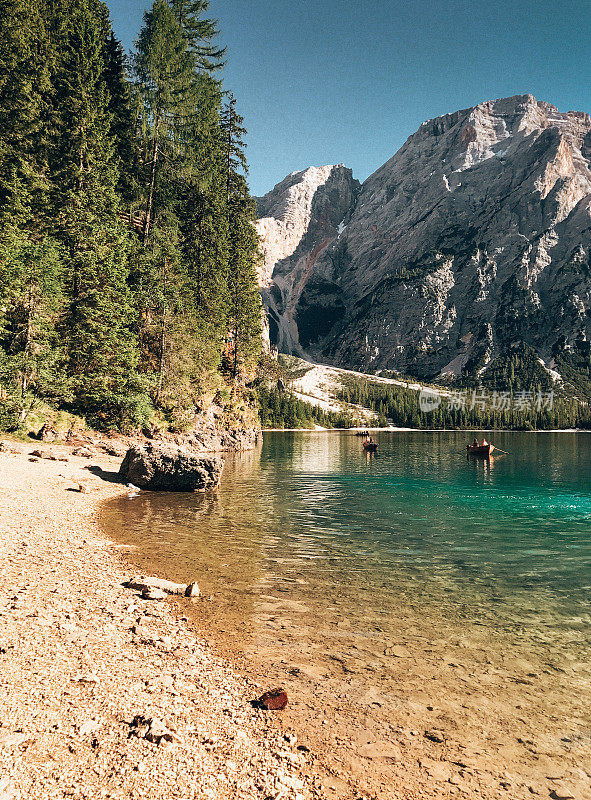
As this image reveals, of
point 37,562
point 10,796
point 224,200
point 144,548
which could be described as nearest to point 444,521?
point 144,548

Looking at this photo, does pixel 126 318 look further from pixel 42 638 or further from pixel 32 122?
pixel 42 638

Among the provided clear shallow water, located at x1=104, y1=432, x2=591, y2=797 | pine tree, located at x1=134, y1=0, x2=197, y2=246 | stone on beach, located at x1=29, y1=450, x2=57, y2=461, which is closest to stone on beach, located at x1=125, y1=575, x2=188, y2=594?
clear shallow water, located at x1=104, y1=432, x2=591, y2=797

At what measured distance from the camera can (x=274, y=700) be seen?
21.7 ft

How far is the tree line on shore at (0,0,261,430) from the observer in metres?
30.2

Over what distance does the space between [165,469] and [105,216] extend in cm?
2312

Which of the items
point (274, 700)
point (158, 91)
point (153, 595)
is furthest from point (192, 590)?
point (158, 91)

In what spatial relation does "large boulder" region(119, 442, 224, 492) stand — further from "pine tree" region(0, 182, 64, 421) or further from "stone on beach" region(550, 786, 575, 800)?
"stone on beach" region(550, 786, 575, 800)

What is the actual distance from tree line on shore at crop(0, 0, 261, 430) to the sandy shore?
76.0 ft

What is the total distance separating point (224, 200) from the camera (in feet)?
198

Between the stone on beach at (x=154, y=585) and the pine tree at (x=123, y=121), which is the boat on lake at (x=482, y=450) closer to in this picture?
the pine tree at (x=123, y=121)

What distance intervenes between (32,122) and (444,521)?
134 feet

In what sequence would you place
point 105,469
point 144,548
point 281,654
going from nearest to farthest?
1. point 281,654
2. point 144,548
3. point 105,469

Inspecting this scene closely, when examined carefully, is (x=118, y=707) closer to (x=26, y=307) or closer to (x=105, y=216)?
(x=26, y=307)

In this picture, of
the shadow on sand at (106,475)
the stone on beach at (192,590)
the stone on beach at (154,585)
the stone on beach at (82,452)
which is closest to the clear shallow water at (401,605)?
the stone on beach at (192,590)
